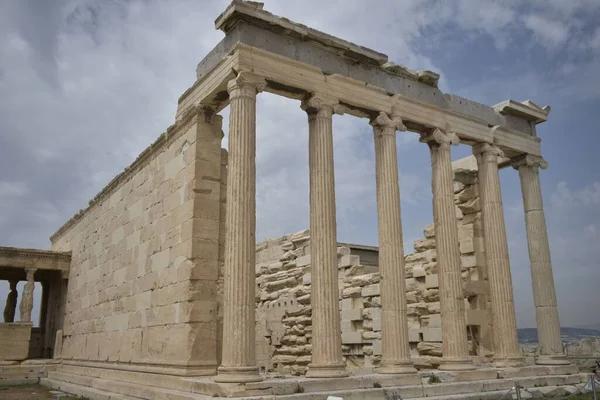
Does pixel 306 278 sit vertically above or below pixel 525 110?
below

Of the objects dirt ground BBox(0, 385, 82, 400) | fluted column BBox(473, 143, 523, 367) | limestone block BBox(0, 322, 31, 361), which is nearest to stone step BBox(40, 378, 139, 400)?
dirt ground BBox(0, 385, 82, 400)

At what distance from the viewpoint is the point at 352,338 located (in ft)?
60.3

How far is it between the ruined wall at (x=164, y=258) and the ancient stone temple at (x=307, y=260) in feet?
0.16

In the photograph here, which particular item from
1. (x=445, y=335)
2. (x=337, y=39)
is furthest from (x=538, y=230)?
(x=337, y=39)

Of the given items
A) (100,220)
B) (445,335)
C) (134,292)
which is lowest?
(445,335)

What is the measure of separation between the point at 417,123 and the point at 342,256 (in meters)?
6.35

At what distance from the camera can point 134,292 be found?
598 inches

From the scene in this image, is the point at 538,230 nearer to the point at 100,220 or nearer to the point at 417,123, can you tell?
the point at 417,123

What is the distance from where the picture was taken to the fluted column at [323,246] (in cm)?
1166

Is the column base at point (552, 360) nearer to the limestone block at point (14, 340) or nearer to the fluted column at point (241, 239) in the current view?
the fluted column at point (241, 239)

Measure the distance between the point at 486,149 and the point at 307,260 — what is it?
688 centimetres

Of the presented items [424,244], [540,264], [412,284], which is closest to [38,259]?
[412,284]

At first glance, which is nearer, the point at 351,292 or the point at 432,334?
A: the point at 432,334

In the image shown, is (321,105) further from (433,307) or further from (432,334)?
(432,334)
